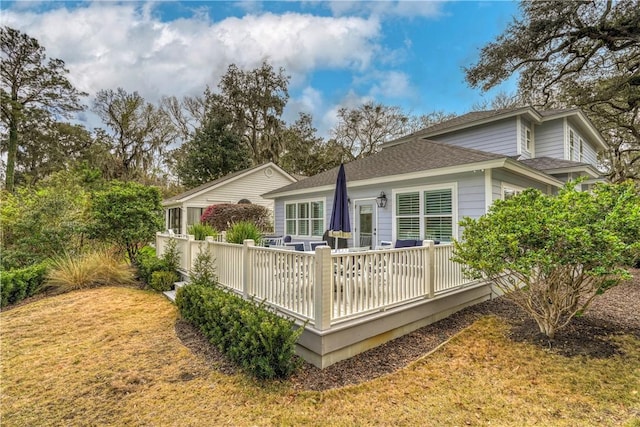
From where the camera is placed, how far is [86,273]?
7426 mm

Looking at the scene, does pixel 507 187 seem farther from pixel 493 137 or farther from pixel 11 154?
pixel 11 154

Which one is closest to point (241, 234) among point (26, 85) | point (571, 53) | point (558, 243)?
point (558, 243)

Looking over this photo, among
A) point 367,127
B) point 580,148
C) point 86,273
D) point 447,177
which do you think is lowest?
point 86,273

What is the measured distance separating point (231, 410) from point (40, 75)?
26.1 metres

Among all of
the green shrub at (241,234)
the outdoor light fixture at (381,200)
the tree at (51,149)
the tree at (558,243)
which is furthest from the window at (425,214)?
the tree at (51,149)

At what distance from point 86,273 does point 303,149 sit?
22.9m

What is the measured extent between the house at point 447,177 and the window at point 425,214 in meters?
0.02

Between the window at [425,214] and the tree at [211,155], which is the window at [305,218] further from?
the tree at [211,155]

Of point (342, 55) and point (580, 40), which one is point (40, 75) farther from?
point (580, 40)

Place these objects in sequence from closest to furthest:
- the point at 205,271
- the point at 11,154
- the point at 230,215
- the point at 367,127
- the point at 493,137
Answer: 1. the point at 205,271
2. the point at 493,137
3. the point at 230,215
4. the point at 11,154
5. the point at 367,127

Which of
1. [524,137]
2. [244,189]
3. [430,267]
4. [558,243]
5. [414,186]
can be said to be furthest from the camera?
[244,189]

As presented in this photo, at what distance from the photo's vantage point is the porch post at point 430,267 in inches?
193

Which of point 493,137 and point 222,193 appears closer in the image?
point 493,137

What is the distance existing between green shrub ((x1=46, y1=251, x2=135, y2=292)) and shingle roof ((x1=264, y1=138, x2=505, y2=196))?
6279mm
